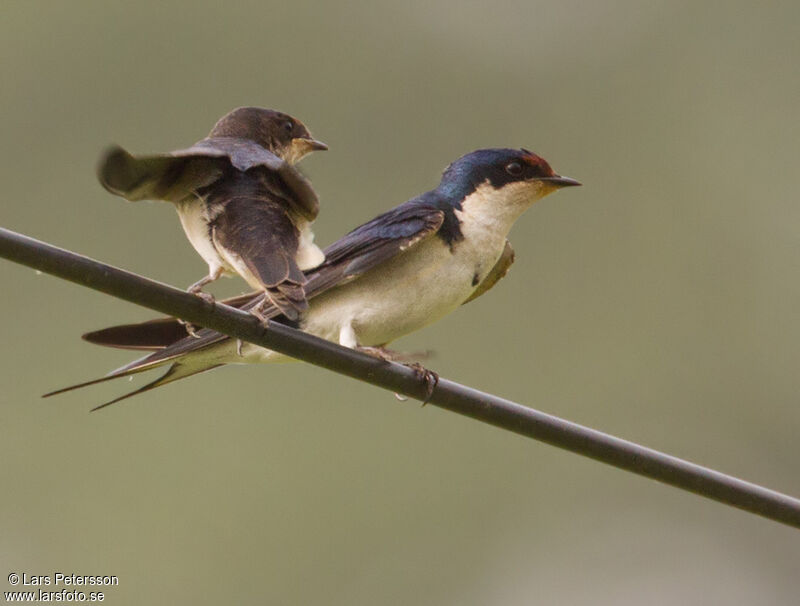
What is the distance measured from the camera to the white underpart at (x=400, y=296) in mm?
2633

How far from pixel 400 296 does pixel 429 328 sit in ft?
11.4

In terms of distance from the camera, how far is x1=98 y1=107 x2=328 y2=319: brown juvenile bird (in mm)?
2098

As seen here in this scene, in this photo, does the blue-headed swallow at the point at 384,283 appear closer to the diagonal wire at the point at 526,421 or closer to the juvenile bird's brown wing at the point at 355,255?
the juvenile bird's brown wing at the point at 355,255

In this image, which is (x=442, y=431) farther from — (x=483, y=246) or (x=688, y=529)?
(x=483, y=246)

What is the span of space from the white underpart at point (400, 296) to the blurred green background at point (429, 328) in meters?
1.65

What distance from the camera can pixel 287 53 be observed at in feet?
23.9

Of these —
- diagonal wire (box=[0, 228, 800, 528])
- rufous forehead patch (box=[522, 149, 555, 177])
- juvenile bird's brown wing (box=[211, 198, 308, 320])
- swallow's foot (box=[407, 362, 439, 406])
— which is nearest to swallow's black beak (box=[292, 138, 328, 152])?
rufous forehead patch (box=[522, 149, 555, 177])

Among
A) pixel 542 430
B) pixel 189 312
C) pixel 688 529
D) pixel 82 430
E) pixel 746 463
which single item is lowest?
pixel 688 529

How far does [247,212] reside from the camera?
2.25 meters

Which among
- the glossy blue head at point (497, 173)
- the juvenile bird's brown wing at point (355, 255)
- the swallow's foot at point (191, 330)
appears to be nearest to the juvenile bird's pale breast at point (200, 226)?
the swallow's foot at point (191, 330)

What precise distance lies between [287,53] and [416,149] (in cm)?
139

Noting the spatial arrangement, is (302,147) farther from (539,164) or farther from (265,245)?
(265,245)

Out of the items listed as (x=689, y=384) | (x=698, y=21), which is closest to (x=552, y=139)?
(x=689, y=384)

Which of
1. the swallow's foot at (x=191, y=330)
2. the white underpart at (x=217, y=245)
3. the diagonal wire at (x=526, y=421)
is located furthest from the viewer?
the swallow's foot at (x=191, y=330)
